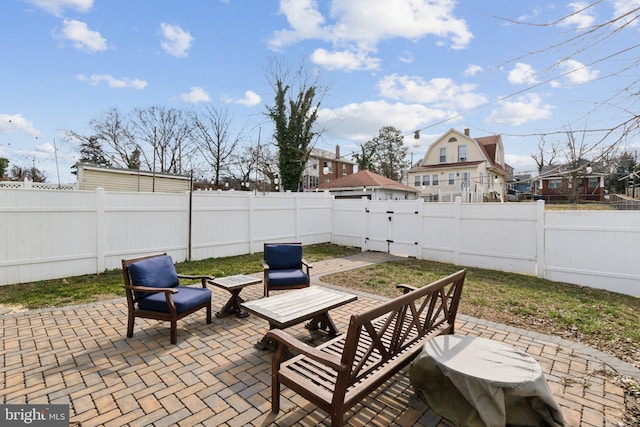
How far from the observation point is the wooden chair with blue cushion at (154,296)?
3621 millimetres

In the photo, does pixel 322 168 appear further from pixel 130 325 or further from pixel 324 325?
pixel 130 325

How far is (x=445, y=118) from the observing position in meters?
9.02

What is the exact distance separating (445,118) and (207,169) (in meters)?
25.3

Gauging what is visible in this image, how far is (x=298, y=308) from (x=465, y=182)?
26.8 m

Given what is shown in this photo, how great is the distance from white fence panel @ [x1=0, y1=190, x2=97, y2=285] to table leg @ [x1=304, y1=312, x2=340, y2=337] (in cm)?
586

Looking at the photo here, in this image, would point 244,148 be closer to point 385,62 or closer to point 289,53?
point 289,53

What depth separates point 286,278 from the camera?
4945 millimetres

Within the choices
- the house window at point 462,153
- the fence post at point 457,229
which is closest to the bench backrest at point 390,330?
the fence post at point 457,229

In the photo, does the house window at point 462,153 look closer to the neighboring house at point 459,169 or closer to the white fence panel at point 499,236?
the neighboring house at point 459,169

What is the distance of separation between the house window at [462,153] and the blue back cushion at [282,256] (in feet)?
87.1

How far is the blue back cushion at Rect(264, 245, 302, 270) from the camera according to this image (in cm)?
532

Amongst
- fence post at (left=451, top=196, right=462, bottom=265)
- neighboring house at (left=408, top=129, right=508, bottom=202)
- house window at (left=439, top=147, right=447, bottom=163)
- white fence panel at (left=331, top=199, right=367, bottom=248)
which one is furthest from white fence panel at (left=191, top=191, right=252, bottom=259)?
house window at (left=439, top=147, right=447, bottom=163)

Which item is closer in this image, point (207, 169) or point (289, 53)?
point (289, 53)

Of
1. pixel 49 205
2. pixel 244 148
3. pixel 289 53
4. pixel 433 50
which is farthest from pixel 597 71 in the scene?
pixel 244 148
